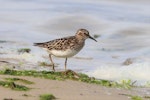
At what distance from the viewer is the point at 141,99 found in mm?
8602

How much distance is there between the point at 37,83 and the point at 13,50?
5567 millimetres

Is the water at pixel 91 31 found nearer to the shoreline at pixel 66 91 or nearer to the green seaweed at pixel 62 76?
the green seaweed at pixel 62 76

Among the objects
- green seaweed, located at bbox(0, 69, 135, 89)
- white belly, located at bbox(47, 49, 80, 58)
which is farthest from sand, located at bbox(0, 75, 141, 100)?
white belly, located at bbox(47, 49, 80, 58)

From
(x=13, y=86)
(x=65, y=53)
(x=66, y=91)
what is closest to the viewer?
(x=13, y=86)

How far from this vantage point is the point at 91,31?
1784 centimetres

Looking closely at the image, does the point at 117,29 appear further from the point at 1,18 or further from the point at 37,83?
the point at 37,83

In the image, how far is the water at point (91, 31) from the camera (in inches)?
500

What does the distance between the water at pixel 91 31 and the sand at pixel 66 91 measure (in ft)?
7.64

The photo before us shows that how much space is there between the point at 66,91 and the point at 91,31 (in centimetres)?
955

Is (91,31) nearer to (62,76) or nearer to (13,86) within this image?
(62,76)

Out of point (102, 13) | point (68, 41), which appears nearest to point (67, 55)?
point (68, 41)

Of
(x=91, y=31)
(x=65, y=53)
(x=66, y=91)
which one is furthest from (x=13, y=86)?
(x=91, y=31)

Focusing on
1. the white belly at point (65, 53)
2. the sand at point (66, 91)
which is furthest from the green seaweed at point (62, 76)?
the white belly at point (65, 53)

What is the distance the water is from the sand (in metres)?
2.33
